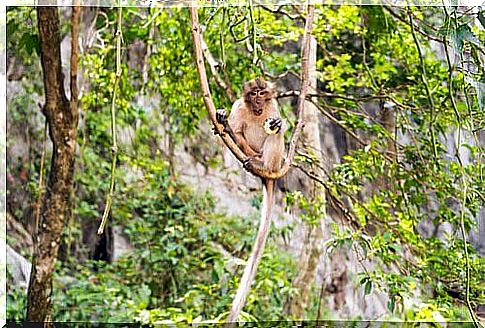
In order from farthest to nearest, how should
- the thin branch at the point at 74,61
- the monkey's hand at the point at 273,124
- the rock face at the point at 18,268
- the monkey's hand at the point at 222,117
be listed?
the rock face at the point at 18,268 < the thin branch at the point at 74,61 < the monkey's hand at the point at 273,124 < the monkey's hand at the point at 222,117

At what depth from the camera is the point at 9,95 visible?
9.34 ft

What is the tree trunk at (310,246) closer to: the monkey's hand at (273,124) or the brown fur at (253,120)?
the brown fur at (253,120)

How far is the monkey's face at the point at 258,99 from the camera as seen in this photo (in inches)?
57.0

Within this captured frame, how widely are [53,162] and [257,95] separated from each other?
25.5 inches

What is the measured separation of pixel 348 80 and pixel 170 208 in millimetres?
1144

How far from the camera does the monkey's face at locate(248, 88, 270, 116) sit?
145 centimetres

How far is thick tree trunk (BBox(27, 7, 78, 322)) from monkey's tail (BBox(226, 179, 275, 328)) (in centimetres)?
72

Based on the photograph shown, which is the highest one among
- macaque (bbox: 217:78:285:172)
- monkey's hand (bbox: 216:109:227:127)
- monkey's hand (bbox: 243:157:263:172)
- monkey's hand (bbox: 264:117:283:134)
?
macaque (bbox: 217:78:285:172)

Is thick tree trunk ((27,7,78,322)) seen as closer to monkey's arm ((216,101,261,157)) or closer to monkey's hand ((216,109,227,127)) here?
monkey's arm ((216,101,261,157))

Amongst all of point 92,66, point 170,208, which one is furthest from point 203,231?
point 92,66

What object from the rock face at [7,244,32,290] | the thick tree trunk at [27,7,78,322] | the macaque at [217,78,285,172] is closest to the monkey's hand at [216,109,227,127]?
the macaque at [217,78,285,172]

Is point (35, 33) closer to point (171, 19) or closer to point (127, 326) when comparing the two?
point (171, 19)

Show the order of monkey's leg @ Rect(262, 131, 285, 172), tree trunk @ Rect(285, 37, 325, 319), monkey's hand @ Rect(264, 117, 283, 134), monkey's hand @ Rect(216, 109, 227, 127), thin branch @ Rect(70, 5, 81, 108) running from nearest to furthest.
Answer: monkey's hand @ Rect(216, 109, 227, 127)
monkey's hand @ Rect(264, 117, 283, 134)
monkey's leg @ Rect(262, 131, 285, 172)
thin branch @ Rect(70, 5, 81, 108)
tree trunk @ Rect(285, 37, 325, 319)

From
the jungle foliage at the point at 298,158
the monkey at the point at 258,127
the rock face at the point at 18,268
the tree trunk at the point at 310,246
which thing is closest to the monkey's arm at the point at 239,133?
the monkey at the point at 258,127
